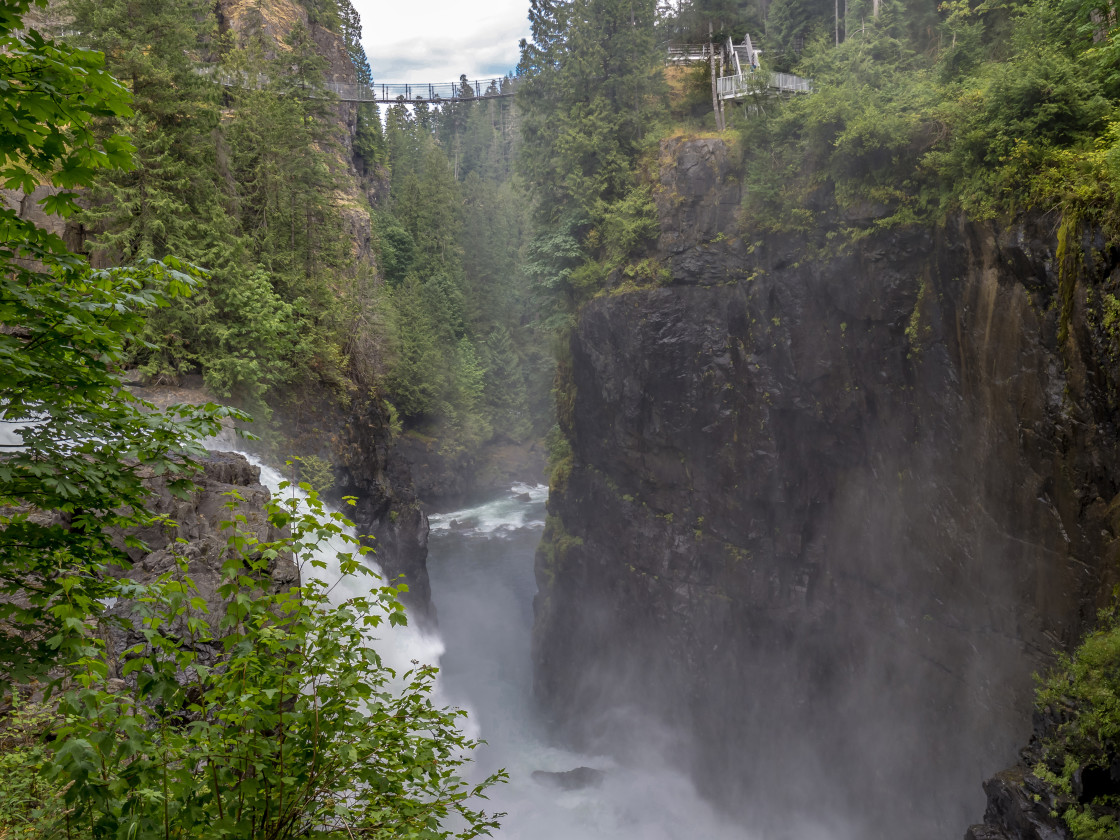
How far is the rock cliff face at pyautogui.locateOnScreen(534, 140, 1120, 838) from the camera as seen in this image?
13781 mm

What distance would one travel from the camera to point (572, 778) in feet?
80.0

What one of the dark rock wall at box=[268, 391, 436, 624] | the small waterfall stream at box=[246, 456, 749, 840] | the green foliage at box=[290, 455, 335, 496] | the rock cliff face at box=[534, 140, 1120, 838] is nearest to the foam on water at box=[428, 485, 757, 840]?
the small waterfall stream at box=[246, 456, 749, 840]

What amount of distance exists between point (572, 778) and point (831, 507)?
13.2 meters

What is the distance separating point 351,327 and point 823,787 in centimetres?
2328

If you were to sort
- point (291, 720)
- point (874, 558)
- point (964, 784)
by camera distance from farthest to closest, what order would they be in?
1. point (874, 558)
2. point (964, 784)
3. point (291, 720)

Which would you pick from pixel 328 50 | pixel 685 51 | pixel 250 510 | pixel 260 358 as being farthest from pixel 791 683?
pixel 328 50

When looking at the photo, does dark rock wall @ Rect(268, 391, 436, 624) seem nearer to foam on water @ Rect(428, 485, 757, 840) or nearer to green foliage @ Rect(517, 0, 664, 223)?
foam on water @ Rect(428, 485, 757, 840)

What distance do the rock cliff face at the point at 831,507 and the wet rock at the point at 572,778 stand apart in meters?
1.67

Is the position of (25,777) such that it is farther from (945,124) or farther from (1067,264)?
(945,124)

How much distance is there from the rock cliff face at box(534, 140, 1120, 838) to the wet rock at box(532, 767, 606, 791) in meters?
1.67

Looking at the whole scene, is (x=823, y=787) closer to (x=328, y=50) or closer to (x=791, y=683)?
(x=791, y=683)

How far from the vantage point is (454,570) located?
126ft

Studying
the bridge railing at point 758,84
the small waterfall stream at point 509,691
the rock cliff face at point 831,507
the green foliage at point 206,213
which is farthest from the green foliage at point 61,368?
the bridge railing at point 758,84

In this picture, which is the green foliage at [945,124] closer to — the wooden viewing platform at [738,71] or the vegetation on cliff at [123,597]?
the wooden viewing platform at [738,71]
